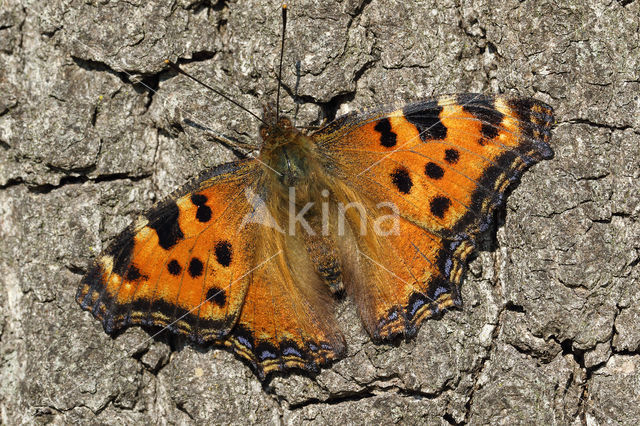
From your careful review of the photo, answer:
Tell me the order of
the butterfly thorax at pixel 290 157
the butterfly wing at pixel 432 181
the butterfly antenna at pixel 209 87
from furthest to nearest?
the butterfly thorax at pixel 290 157, the butterfly antenna at pixel 209 87, the butterfly wing at pixel 432 181

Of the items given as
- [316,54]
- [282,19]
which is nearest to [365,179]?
[316,54]

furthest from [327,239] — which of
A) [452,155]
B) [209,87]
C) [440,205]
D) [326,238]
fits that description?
[209,87]

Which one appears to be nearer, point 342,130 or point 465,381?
point 465,381

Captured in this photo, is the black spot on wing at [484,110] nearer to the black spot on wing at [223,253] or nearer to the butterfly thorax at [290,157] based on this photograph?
the butterfly thorax at [290,157]

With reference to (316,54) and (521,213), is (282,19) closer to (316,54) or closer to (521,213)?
(316,54)

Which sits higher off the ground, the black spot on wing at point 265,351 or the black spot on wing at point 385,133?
the black spot on wing at point 385,133

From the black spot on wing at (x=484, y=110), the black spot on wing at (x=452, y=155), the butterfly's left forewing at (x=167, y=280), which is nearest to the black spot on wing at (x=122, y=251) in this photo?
the butterfly's left forewing at (x=167, y=280)

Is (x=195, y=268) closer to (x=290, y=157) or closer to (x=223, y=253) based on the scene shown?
(x=223, y=253)

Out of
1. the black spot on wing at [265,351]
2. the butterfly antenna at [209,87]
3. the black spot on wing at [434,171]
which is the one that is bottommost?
the black spot on wing at [265,351]

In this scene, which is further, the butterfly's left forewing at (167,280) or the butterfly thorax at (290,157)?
the butterfly thorax at (290,157)
